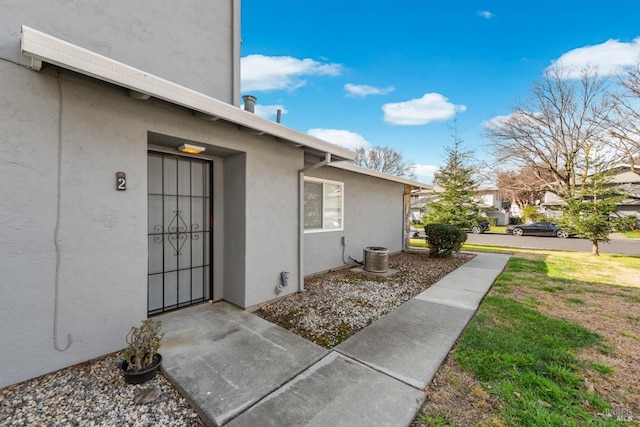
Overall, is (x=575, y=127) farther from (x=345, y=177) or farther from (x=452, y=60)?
(x=345, y=177)

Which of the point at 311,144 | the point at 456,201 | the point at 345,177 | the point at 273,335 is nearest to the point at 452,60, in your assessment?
the point at 456,201

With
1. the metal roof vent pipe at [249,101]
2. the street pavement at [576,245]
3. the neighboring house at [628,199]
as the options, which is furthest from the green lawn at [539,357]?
the neighboring house at [628,199]

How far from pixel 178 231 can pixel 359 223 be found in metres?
5.29

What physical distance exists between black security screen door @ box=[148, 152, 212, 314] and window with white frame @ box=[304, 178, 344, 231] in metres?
2.54

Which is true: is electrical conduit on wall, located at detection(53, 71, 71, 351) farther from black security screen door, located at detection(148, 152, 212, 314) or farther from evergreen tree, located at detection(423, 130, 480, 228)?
evergreen tree, located at detection(423, 130, 480, 228)

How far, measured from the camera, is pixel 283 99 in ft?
36.1

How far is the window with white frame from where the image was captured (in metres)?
6.47

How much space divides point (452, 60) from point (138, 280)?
1366cm

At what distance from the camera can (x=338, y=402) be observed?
218cm

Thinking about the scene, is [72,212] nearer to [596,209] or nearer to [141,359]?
[141,359]

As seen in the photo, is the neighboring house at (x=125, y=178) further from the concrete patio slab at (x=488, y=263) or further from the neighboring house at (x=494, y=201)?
the neighboring house at (x=494, y=201)

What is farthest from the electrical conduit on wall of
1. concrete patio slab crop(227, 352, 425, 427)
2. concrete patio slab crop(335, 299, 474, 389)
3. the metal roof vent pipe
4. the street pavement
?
the street pavement

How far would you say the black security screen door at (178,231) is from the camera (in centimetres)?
388

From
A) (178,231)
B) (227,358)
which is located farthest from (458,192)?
(227,358)
